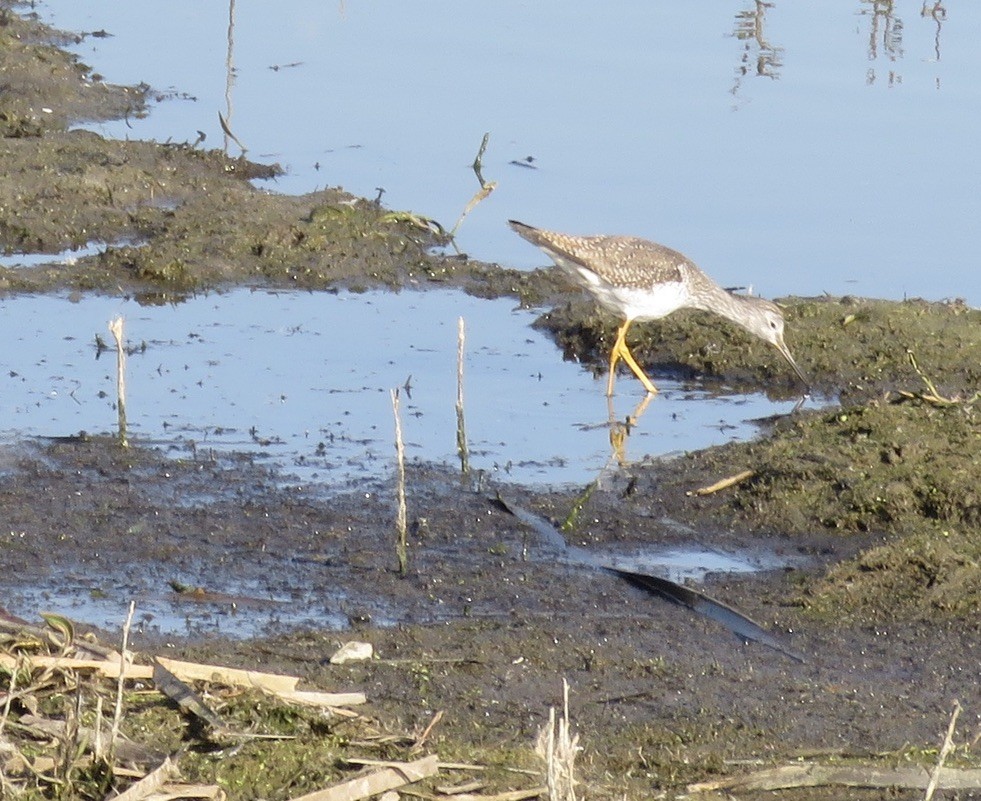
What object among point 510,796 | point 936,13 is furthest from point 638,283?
point 936,13

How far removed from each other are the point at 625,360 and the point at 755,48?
27.6ft

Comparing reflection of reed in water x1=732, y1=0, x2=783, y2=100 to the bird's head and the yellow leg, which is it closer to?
the bird's head

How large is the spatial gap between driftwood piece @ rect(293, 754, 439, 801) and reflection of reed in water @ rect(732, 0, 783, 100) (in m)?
12.5

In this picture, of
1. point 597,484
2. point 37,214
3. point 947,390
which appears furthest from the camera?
point 37,214

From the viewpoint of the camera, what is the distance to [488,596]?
6.53 meters

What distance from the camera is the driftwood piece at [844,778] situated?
4707 mm

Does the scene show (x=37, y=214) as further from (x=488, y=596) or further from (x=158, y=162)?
(x=488, y=596)

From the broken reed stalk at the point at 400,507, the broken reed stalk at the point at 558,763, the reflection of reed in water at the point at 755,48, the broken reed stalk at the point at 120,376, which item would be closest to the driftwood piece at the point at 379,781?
the broken reed stalk at the point at 558,763

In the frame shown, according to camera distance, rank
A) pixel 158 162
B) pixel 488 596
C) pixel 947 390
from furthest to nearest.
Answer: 1. pixel 158 162
2. pixel 947 390
3. pixel 488 596

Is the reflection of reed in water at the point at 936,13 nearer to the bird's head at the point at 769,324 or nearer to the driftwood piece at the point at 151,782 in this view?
the bird's head at the point at 769,324

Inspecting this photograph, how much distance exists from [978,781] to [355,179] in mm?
9173

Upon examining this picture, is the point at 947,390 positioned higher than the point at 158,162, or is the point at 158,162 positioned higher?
the point at 158,162

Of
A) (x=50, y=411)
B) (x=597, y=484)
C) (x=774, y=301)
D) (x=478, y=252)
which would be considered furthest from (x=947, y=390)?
(x=50, y=411)

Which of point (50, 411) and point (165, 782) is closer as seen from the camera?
point (165, 782)
